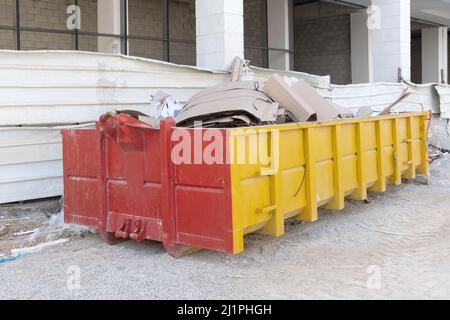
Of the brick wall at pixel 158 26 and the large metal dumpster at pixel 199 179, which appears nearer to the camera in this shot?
the large metal dumpster at pixel 199 179

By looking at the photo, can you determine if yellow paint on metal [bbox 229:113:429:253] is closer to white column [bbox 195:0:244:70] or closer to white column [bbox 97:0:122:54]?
white column [bbox 195:0:244:70]

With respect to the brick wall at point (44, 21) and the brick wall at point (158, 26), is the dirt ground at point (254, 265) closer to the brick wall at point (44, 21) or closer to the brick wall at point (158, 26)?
the brick wall at point (44, 21)

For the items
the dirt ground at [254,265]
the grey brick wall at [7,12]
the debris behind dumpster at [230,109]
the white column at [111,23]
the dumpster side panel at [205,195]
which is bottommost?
the dirt ground at [254,265]

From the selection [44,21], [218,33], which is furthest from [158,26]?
[218,33]

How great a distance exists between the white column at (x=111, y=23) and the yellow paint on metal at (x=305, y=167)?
697cm

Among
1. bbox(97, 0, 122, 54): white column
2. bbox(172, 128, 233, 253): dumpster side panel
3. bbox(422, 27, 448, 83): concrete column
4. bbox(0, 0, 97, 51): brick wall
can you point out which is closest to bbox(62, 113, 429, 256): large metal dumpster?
bbox(172, 128, 233, 253): dumpster side panel

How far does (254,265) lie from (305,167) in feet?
3.86

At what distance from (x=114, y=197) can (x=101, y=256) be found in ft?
1.86

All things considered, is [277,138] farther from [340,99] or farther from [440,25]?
[440,25]

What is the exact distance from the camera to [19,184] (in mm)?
6195

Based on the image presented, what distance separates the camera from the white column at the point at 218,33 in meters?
8.34

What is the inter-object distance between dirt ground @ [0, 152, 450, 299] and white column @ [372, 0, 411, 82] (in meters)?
7.68

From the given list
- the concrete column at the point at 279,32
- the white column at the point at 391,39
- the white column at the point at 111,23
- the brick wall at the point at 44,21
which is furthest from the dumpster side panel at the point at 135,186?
the concrete column at the point at 279,32

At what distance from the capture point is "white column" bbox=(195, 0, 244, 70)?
8.34 m
